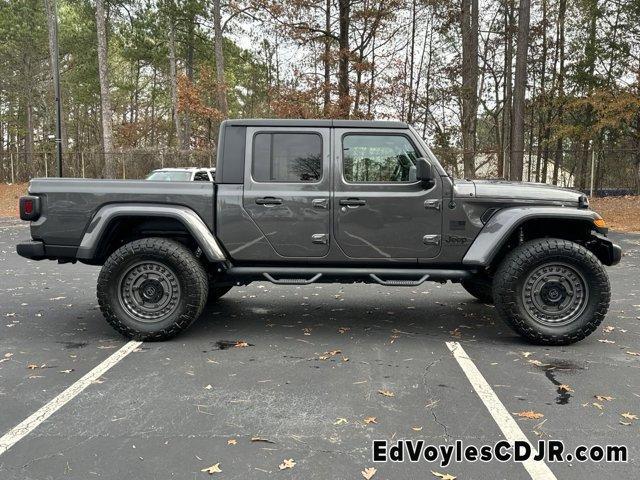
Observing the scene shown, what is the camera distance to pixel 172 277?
4.81 metres

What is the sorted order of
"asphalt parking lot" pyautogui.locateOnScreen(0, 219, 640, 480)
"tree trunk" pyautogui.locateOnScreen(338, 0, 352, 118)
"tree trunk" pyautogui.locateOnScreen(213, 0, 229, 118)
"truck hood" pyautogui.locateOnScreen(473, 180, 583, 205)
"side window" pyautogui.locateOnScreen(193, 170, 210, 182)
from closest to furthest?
"asphalt parking lot" pyautogui.locateOnScreen(0, 219, 640, 480) < "truck hood" pyautogui.locateOnScreen(473, 180, 583, 205) < "side window" pyautogui.locateOnScreen(193, 170, 210, 182) < "tree trunk" pyautogui.locateOnScreen(338, 0, 352, 118) < "tree trunk" pyautogui.locateOnScreen(213, 0, 229, 118)

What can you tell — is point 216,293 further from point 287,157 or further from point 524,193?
point 524,193

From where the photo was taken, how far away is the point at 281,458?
9.16 feet

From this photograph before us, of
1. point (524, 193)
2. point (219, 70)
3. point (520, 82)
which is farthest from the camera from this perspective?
point (219, 70)

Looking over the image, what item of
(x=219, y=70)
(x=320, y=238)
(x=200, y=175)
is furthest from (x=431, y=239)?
(x=219, y=70)

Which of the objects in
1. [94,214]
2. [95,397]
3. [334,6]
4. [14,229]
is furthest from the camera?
[334,6]

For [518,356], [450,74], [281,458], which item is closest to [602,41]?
[450,74]

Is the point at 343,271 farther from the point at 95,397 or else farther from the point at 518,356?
the point at 95,397

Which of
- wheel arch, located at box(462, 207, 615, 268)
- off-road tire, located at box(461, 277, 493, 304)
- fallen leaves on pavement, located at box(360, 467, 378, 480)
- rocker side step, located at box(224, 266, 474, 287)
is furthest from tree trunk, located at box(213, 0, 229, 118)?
fallen leaves on pavement, located at box(360, 467, 378, 480)

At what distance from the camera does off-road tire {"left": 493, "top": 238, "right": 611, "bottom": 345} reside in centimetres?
460

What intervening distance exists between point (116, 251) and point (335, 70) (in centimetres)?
1674

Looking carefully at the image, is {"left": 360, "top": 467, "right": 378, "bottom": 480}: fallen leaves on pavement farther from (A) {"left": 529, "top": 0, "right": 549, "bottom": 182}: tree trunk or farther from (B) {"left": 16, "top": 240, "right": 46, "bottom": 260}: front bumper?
(A) {"left": 529, "top": 0, "right": 549, "bottom": 182}: tree trunk

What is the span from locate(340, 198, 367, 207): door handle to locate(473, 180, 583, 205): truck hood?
1067 mm

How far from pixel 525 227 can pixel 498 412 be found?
7.32 ft
